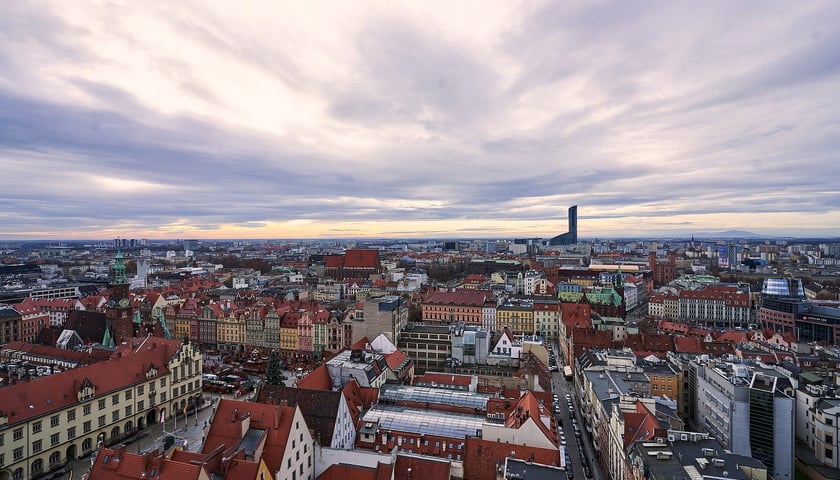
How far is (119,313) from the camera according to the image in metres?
79.8

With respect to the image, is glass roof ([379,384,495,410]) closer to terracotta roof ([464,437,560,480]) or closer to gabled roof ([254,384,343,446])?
terracotta roof ([464,437,560,480])

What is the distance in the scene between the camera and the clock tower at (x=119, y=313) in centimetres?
7825

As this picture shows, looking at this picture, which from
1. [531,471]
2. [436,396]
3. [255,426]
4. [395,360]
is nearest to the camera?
[531,471]

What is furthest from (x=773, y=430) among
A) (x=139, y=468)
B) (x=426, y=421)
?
(x=139, y=468)

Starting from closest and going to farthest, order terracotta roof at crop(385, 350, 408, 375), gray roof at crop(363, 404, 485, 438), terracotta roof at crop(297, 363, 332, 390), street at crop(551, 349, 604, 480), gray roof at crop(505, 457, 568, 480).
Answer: gray roof at crop(505, 457, 568, 480), gray roof at crop(363, 404, 485, 438), street at crop(551, 349, 604, 480), terracotta roof at crop(297, 363, 332, 390), terracotta roof at crop(385, 350, 408, 375)

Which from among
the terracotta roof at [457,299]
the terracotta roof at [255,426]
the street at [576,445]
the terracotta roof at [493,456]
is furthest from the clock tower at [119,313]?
the street at [576,445]

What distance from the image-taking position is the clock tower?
257 ft

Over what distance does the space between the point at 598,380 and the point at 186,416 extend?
50605 mm

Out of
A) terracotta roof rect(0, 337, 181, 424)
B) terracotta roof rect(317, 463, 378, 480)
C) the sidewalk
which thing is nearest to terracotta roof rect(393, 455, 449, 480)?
terracotta roof rect(317, 463, 378, 480)

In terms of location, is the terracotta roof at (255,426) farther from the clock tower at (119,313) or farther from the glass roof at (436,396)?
the clock tower at (119,313)

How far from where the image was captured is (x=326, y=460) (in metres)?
37.3

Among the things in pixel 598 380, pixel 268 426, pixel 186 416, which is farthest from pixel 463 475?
pixel 186 416

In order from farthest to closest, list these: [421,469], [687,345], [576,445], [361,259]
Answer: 1. [361,259]
2. [687,345]
3. [576,445]
4. [421,469]

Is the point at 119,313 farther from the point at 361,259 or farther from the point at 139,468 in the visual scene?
the point at 361,259
